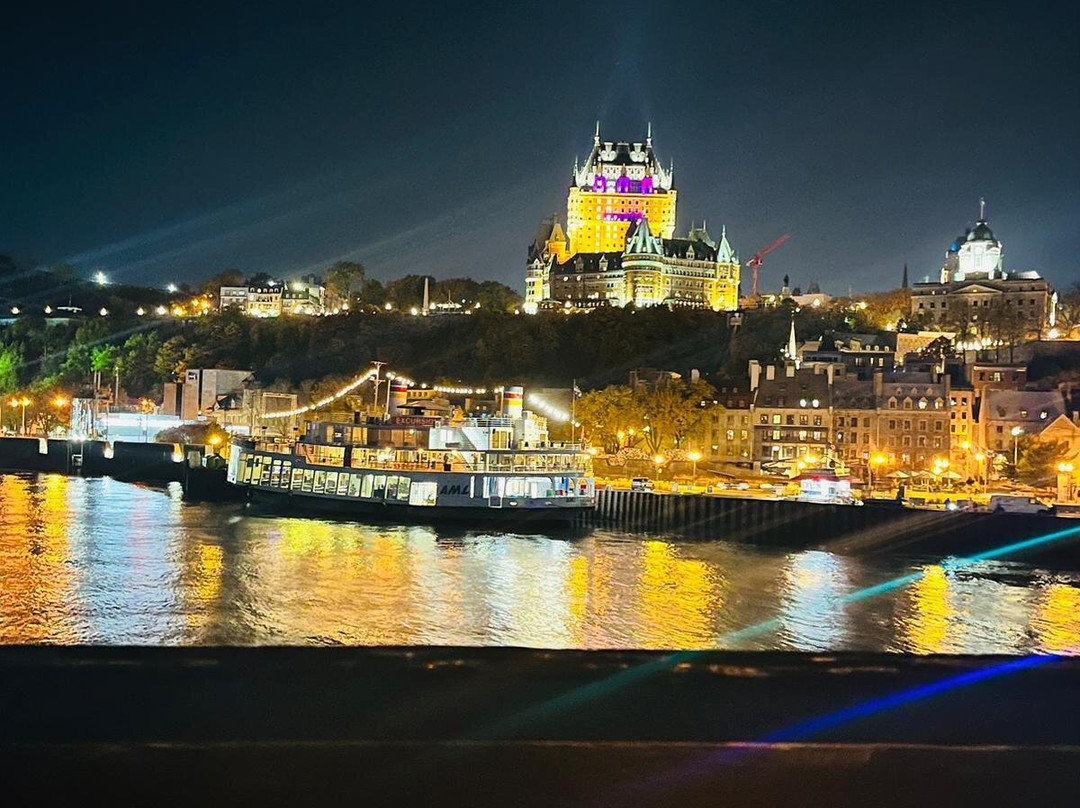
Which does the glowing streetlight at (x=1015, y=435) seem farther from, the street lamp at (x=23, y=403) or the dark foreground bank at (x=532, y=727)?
the street lamp at (x=23, y=403)

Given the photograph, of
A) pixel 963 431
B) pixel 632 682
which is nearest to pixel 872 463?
pixel 963 431

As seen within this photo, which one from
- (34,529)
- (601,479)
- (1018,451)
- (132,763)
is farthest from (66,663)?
(1018,451)

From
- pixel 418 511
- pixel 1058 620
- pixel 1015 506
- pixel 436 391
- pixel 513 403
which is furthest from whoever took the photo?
pixel 436 391

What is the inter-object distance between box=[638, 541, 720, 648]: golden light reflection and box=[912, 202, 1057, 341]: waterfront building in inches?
2323

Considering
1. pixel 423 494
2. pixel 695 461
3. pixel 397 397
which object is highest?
pixel 397 397

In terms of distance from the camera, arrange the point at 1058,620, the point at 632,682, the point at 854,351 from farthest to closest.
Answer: the point at 854,351 → the point at 1058,620 → the point at 632,682

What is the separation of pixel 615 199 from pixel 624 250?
16.1 meters

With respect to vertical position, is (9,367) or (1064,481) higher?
(9,367)

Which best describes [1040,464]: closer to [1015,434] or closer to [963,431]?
[1015,434]

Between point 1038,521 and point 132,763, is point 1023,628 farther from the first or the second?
point 132,763

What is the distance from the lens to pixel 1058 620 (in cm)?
2364

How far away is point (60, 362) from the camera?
11388 cm

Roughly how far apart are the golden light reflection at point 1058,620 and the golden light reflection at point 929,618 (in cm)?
183

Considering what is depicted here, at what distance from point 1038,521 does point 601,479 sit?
20593 mm
